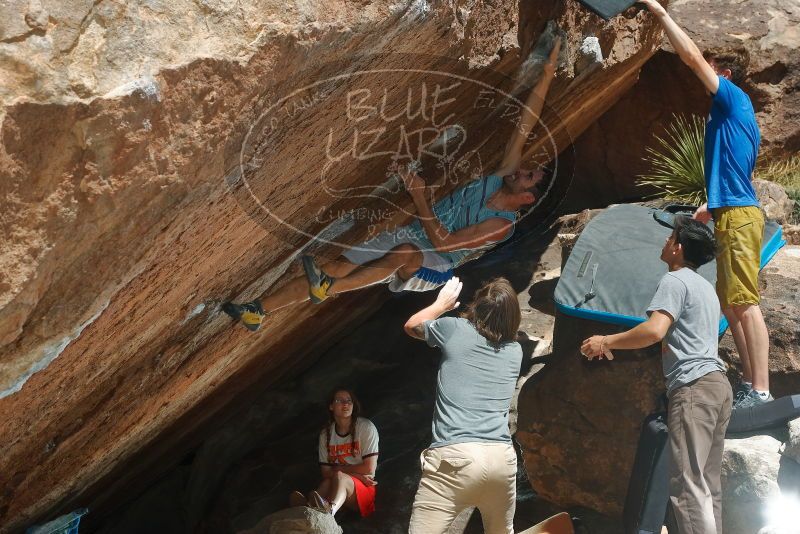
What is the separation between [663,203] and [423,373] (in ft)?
8.66

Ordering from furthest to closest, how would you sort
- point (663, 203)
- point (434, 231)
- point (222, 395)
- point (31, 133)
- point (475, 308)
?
point (222, 395) → point (663, 203) → point (434, 231) → point (475, 308) → point (31, 133)

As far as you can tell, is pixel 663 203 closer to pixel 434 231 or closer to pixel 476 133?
pixel 476 133

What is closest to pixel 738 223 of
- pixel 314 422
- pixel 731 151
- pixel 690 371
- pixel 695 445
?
pixel 731 151

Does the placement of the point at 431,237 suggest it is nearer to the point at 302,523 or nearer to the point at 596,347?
the point at 596,347

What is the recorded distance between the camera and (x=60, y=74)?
2.86m

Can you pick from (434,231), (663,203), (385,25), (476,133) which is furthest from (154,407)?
(663,203)

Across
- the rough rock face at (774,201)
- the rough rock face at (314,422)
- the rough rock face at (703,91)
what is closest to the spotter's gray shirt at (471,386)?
the rough rock face at (314,422)

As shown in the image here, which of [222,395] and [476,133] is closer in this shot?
[476,133]

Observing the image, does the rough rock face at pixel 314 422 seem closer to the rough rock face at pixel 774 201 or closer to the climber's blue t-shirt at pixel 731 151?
the rough rock face at pixel 774 201

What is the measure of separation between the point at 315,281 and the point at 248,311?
451 millimetres

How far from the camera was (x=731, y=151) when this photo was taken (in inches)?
204

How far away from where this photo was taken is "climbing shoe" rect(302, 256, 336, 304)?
201 inches

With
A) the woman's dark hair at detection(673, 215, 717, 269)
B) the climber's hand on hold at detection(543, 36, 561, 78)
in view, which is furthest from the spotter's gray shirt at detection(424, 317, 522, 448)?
the climber's hand on hold at detection(543, 36, 561, 78)

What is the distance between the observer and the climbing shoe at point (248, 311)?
526cm
